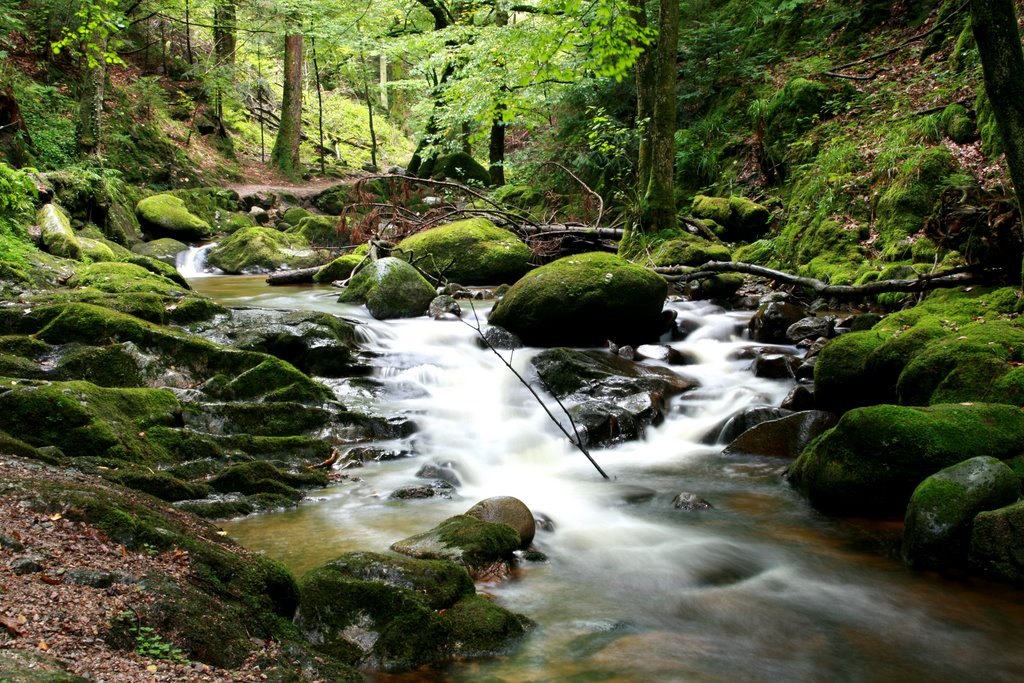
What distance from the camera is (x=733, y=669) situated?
11.8 feet

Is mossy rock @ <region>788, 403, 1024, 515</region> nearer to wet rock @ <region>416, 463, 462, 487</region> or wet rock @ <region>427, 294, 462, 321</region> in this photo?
wet rock @ <region>416, 463, 462, 487</region>

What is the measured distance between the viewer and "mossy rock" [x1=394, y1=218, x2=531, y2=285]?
46.1 ft

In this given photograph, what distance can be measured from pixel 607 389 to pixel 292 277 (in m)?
8.92

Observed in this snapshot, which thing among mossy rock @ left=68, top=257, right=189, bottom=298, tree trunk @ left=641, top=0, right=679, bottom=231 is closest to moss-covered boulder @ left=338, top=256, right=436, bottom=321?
mossy rock @ left=68, top=257, right=189, bottom=298

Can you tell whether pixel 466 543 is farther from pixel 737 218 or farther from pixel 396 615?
pixel 737 218

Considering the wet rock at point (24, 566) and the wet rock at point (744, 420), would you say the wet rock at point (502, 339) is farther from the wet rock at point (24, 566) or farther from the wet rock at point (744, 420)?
the wet rock at point (24, 566)

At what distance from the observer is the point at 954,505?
4539 millimetres

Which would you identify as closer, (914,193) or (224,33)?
(914,193)

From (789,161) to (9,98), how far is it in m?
15.3

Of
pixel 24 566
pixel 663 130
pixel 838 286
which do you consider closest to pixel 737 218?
pixel 663 130

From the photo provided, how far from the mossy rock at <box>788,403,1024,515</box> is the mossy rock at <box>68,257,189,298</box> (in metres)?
8.03

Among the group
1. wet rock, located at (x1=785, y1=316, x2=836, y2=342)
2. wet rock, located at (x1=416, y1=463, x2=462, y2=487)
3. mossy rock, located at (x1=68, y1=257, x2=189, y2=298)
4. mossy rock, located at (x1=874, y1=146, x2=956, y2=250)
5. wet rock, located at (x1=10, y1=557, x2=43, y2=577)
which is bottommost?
wet rock, located at (x1=416, y1=463, x2=462, y2=487)

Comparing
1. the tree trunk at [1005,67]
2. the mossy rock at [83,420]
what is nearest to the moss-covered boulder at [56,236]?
the mossy rock at [83,420]

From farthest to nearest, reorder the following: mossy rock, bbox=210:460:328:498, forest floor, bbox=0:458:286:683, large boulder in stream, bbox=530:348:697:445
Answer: large boulder in stream, bbox=530:348:697:445 < mossy rock, bbox=210:460:328:498 < forest floor, bbox=0:458:286:683
